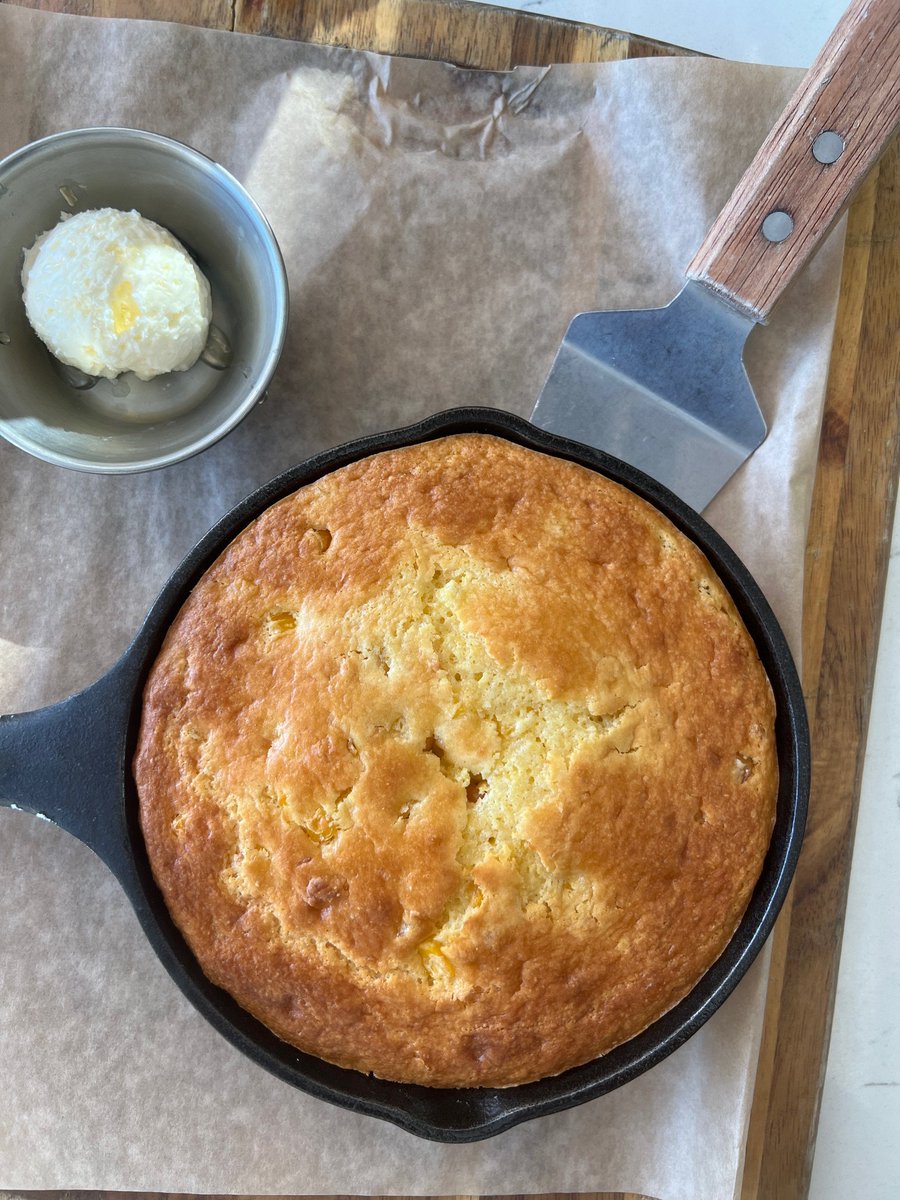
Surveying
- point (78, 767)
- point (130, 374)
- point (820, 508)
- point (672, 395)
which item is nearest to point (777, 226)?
point (672, 395)

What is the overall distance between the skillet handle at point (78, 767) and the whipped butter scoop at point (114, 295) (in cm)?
67

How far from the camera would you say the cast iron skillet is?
171cm

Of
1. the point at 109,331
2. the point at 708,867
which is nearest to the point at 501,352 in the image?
the point at 109,331

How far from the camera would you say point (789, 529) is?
2.10 meters

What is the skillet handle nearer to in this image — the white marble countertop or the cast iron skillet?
the cast iron skillet

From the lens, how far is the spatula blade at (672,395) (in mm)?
2072

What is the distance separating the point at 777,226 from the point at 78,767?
5.40 feet

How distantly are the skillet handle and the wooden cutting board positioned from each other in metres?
0.98

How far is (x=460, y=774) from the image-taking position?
1683 mm

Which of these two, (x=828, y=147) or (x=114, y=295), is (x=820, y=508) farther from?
(x=114, y=295)

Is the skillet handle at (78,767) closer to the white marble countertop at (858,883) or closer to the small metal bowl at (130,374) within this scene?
the small metal bowl at (130,374)

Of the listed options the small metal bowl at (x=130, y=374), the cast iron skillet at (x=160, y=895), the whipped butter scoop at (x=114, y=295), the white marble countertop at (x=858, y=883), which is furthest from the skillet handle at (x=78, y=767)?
the white marble countertop at (x=858, y=883)

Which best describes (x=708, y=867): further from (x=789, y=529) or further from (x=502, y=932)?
(x=789, y=529)

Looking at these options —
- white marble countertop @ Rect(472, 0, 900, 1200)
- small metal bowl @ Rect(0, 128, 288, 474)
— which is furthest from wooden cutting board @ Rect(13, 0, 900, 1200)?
small metal bowl @ Rect(0, 128, 288, 474)
